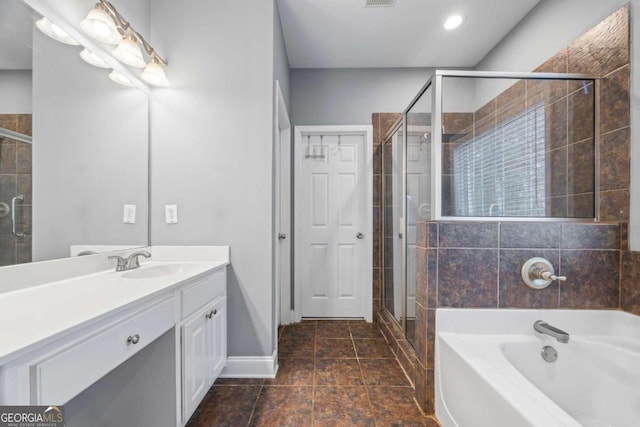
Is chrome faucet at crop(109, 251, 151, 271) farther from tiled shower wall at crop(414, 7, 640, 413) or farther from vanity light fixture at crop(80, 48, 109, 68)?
tiled shower wall at crop(414, 7, 640, 413)

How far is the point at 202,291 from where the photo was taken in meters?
1.42

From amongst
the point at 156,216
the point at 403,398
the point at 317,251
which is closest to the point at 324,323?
the point at 317,251

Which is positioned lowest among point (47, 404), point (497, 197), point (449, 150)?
point (47, 404)

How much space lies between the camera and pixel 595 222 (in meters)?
1.46

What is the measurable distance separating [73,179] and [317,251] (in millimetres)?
2030

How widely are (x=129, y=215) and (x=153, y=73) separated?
3.15ft

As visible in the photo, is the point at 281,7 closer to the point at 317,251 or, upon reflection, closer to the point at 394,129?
the point at 394,129

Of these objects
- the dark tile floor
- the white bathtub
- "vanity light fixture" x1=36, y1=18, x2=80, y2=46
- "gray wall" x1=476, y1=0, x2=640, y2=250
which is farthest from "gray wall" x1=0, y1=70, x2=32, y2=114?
"gray wall" x1=476, y1=0, x2=640, y2=250

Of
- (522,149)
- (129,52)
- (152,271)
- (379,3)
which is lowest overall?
(152,271)

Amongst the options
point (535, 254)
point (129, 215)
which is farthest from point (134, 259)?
point (535, 254)

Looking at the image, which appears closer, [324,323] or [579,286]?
[579,286]

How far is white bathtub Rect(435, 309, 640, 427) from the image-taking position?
106cm

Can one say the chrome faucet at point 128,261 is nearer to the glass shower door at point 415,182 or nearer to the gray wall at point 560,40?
the glass shower door at point 415,182

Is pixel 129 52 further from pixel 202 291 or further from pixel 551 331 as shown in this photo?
pixel 551 331
